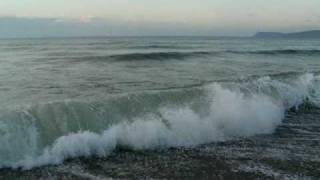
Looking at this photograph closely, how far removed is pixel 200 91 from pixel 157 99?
1859 mm

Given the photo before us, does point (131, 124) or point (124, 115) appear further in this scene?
point (124, 115)

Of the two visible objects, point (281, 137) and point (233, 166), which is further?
point (281, 137)

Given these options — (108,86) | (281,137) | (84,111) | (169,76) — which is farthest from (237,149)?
(169,76)

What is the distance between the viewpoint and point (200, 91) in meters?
14.1

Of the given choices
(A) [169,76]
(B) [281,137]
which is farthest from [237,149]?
(A) [169,76]

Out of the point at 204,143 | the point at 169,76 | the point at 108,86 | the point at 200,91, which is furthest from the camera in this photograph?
the point at 169,76

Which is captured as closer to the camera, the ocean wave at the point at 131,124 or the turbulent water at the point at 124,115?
the ocean wave at the point at 131,124

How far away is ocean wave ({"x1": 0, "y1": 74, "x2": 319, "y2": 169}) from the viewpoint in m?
9.19

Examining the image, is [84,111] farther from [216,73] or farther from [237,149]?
[216,73]

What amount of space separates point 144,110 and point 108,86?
15.7 ft

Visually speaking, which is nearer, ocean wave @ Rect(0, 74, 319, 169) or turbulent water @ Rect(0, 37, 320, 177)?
ocean wave @ Rect(0, 74, 319, 169)

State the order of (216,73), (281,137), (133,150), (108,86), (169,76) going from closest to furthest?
(133,150), (281,137), (108,86), (169,76), (216,73)

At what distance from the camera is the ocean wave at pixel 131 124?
9.19 m

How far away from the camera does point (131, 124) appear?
10.9m
